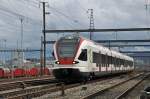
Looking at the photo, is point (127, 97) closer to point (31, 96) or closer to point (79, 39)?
point (31, 96)

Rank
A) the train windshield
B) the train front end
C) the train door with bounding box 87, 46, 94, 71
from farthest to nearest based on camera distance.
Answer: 1. the train door with bounding box 87, 46, 94, 71
2. the train windshield
3. the train front end

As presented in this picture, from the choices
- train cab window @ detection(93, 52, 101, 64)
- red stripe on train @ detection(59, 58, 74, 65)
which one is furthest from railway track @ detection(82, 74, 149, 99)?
train cab window @ detection(93, 52, 101, 64)

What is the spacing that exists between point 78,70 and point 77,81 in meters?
4.68

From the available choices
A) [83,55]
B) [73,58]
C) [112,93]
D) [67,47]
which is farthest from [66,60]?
[112,93]

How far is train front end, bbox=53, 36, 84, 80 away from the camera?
3044 cm

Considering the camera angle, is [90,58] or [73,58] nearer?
[73,58]

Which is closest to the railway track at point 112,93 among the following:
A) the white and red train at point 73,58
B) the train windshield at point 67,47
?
the white and red train at point 73,58

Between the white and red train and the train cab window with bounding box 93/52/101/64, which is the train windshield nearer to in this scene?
the white and red train

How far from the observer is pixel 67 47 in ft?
103

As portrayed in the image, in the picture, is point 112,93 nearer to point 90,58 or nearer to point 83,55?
point 83,55

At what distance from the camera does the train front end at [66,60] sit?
30.4 meters

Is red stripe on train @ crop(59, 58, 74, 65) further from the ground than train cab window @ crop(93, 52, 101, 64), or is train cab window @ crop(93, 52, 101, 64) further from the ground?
train cab window @ crop(93, 52, 101, 64)

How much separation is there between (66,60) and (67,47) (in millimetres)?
1168

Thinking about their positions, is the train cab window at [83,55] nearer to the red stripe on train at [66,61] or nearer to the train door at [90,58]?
the train door at [90,58]
